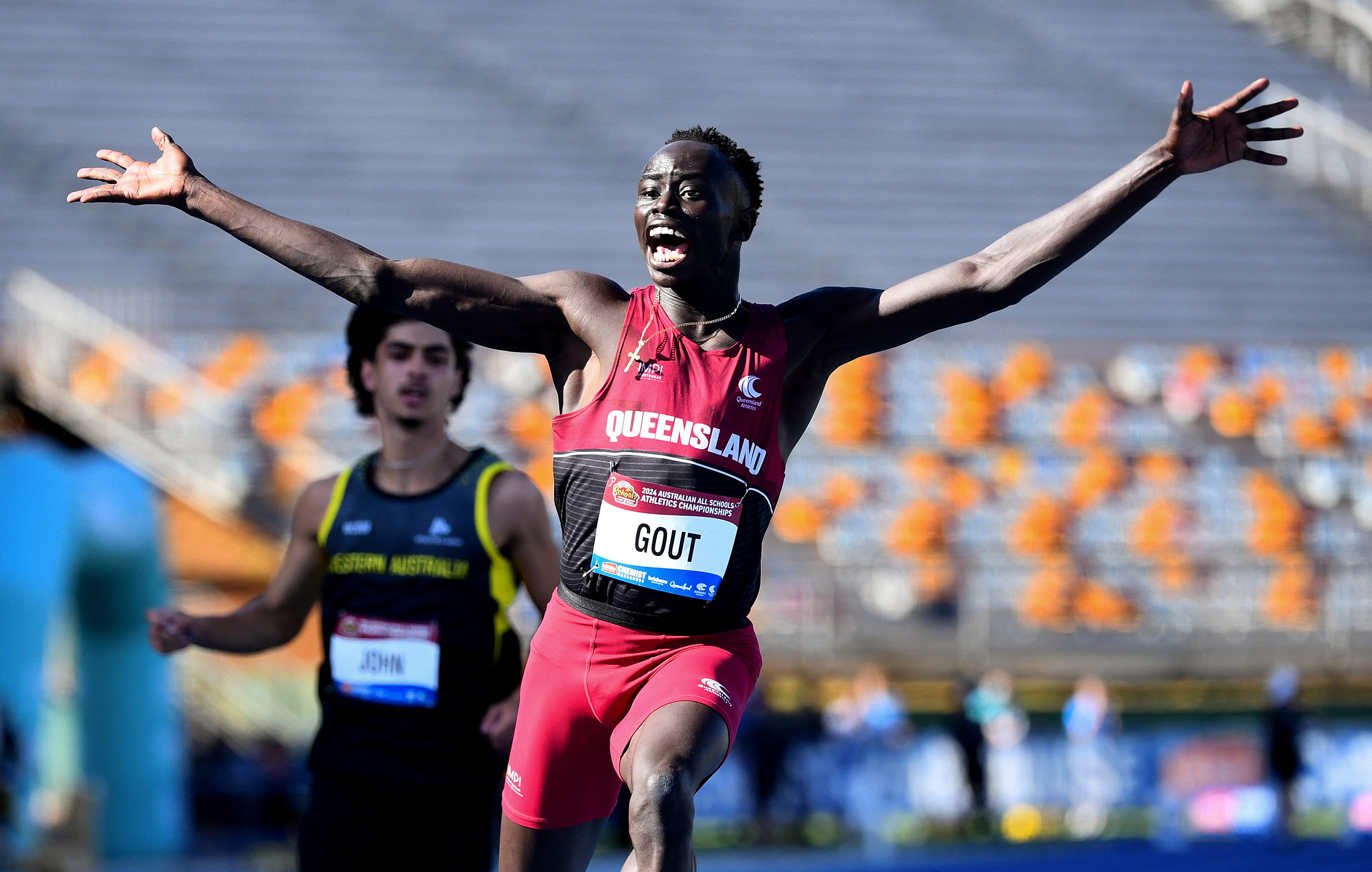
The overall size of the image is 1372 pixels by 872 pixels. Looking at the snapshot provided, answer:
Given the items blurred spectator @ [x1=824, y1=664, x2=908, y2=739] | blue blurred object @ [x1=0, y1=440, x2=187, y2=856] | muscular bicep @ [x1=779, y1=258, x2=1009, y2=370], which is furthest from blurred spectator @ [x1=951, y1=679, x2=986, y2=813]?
muscular bicep @ [x1=779, y1=258, x2=1009, y2=370]

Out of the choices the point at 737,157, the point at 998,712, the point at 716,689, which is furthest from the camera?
the point at 998,712

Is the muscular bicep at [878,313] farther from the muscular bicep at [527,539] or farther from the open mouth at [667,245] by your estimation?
the muscular bicep at [527,539]

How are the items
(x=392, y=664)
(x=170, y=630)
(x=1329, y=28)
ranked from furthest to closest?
(x=1329, y=28) → (x=170, y=630) → (x=392, y=664)

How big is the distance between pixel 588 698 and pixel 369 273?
120 centimetres

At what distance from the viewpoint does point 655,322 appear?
4.22 m

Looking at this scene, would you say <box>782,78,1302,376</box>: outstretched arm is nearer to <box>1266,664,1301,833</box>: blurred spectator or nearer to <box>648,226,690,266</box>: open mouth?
<box>648,226,690,266</box>: open mouth

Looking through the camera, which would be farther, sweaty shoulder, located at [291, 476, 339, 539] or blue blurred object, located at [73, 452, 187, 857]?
blue blurred object, located at [73, 452, 187, 857]

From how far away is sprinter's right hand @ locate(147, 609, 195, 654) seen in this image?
5371 mm

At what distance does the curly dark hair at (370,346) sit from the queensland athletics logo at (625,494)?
5.14 ft

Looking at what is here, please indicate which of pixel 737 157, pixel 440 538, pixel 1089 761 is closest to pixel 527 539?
pixel 440 538

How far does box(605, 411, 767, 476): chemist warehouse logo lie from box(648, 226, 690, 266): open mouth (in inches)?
14.7

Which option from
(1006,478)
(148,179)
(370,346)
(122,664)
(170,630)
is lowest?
(122,664)

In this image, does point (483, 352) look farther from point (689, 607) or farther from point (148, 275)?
point (689, 607)

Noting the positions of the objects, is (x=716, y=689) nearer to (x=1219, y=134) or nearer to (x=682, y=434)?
(x=682, y=434)
